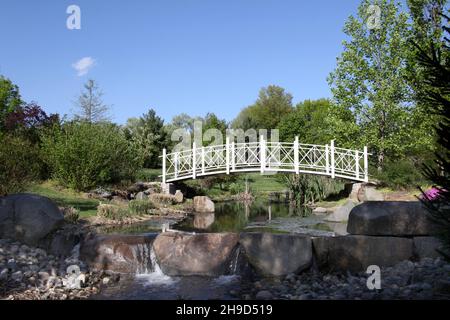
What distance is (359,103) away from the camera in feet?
64.5

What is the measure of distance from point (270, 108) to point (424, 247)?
40.0 meters

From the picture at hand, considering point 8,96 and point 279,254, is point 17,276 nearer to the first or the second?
point 279,254

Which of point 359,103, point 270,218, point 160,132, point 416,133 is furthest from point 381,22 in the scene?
point 160,132

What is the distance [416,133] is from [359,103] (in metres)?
3.00

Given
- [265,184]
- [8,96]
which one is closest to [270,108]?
[265,184]

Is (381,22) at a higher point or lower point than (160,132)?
higher

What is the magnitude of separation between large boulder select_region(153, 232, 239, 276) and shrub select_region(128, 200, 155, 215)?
615cm

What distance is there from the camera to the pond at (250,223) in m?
10.8

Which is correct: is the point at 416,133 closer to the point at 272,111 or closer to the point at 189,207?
the point at 189,207

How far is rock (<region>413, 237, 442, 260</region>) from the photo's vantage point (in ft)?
21.0

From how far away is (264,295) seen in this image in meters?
5.34

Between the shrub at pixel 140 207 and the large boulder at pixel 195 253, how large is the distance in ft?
20.2
